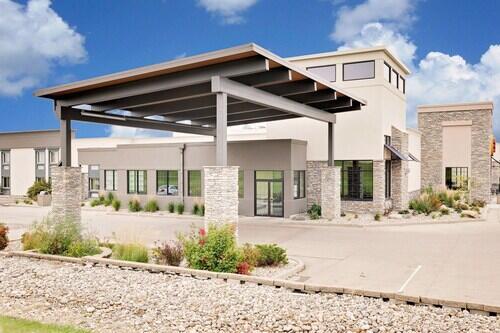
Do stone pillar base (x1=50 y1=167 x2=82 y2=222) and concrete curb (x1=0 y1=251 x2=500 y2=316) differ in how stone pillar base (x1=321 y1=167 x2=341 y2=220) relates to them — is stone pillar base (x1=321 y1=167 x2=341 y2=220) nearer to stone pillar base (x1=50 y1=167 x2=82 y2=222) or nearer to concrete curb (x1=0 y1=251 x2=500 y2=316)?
stone pillar base (x1=50 y1=167 x2=82 y2=222)

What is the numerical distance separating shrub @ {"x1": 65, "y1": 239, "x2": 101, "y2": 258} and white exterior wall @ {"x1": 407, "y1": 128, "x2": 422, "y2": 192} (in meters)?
19.6

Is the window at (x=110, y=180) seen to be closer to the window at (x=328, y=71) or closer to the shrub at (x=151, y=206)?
the shrub at (x=151, y=206)

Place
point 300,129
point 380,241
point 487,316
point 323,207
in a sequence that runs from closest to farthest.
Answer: point 487,316 < point 380,241 < point 323,207 < point 300,129

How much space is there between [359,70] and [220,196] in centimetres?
1284

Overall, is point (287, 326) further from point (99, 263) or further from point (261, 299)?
point (99, 263)

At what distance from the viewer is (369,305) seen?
7020mm

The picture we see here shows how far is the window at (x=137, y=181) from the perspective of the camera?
87.0 ft

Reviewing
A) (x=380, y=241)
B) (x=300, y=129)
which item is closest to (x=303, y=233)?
(x=380, y=241)

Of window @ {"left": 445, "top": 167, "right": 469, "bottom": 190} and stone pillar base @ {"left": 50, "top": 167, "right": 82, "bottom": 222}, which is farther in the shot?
window @ {"left": 445, "top": 167, "right": 469, "bottom": 190}

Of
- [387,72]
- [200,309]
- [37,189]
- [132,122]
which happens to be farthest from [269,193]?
[37,189]

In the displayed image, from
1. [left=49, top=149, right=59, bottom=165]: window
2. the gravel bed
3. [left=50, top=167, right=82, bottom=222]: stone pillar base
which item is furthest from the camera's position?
[left=49, top=149, right=59, bottom=165]: window

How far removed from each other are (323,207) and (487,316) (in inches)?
557

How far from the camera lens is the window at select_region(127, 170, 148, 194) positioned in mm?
26516

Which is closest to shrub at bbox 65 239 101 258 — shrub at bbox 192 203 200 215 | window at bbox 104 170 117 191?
shrub at bbox 192 203 200 215
